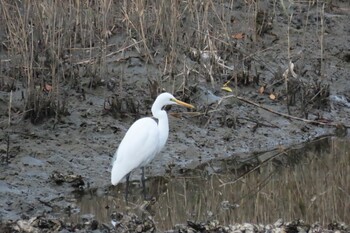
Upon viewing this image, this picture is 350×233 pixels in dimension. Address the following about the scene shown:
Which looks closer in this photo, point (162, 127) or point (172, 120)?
point (162, 127)

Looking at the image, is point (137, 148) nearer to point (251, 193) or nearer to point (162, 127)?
point (162, 127)

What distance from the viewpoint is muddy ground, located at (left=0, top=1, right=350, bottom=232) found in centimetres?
708

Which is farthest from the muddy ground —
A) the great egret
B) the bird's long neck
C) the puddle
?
the bird's long neck

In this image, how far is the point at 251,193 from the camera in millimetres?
6941

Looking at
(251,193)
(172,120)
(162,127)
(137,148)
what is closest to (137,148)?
(137,148)

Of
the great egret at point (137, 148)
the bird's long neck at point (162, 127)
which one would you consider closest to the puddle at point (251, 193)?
the great egret at point (137, 148)

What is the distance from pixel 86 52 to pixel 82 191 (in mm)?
2413

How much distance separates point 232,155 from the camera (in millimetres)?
8141

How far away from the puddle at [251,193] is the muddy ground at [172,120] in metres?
0.24

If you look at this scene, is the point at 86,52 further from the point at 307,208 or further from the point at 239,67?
the point at 307,208

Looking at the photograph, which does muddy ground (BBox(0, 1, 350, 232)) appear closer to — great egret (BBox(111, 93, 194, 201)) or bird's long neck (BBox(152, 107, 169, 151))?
great egret (BBox(111, 93, 194, 201))

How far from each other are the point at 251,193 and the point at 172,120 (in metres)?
1.70

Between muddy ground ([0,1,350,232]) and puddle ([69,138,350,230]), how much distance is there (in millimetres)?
244

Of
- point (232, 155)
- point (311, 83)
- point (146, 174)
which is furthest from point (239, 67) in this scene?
point (146, 174)
